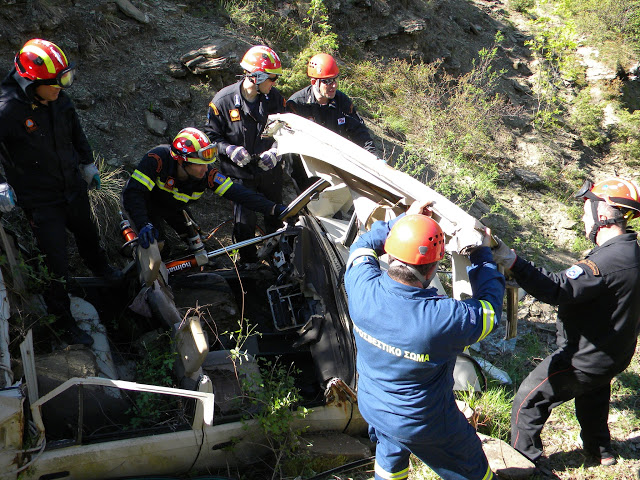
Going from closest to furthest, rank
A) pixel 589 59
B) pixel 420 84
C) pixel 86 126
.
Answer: pixel 86 126 → pixel 420 84 → pixel 589 59

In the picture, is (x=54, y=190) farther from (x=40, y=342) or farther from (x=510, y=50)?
(x=510, y=50)

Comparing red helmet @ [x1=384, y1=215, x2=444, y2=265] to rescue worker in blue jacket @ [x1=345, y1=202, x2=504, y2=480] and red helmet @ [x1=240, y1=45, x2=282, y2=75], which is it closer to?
rescue worker in blue jacket @ [x1=345, y1=202, x2=504, y2=480]

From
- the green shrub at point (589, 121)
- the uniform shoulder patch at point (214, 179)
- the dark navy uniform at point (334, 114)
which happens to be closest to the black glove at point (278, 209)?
the uniform shoulder patch at point (214, 179)

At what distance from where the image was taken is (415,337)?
2666 mm

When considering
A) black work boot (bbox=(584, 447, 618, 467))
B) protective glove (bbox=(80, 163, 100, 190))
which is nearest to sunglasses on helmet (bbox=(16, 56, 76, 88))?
protective glove (bbox=(80, 163, 100, 190))

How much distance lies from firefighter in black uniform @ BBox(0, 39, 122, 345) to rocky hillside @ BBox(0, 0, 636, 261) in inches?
91.5

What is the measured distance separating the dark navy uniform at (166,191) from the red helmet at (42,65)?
95 centimetres

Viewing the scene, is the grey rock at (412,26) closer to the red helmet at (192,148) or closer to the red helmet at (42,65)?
the red helmet at (192,148)

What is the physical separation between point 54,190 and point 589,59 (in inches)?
446

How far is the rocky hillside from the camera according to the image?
6.77 metres

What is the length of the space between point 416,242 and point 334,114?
340 cm

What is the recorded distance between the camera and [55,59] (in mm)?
3719

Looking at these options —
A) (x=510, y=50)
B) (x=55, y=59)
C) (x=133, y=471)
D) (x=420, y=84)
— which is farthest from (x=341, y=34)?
(x=133, y=471)

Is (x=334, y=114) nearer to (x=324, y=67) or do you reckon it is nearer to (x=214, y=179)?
(x=324, y=67)
